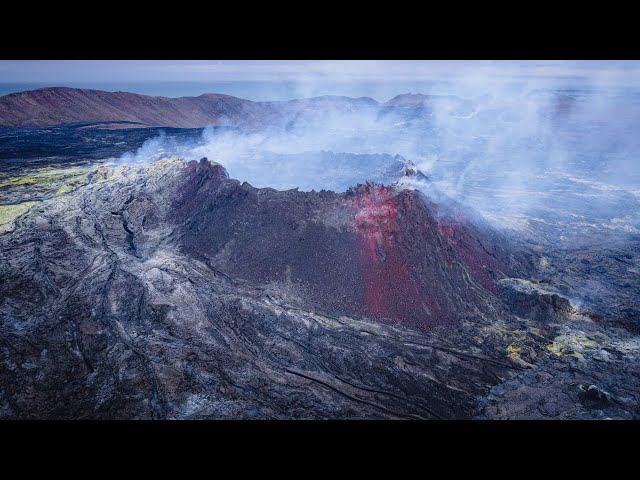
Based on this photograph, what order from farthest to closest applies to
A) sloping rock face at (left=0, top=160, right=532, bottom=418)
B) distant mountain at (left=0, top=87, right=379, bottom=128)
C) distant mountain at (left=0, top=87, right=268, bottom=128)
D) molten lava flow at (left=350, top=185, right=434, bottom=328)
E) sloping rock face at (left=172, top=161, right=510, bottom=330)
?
distant mountain at (left=0, top=87, right=379, bottom=128) → distant mountain at (left=0, top=87, right=268, bottom=128) → sloping rock face at (left=172, top=161, right=510, bottom=330) → molten lava flow at (left=350, top=185, right=434, bottom=328) → sloping rock face at (left=0, top=160, right=532, bottom=418)

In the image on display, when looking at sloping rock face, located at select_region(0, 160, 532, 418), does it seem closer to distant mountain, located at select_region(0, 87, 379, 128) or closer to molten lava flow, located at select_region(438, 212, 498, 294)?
molten lava flow, located at select_region(438, 212, 498, 294)

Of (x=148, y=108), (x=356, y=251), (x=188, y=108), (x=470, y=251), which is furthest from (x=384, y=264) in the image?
(x=188, y=108)

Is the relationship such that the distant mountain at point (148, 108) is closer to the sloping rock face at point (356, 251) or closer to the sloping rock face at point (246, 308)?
the sloping rock face at point (246, 308)

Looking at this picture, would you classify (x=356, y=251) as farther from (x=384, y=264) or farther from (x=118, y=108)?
(x=118, y=108)

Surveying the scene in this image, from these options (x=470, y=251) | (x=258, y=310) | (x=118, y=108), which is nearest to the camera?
(x=258, y=310)

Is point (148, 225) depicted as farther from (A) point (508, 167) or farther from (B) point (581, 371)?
(A) point (508, 167)

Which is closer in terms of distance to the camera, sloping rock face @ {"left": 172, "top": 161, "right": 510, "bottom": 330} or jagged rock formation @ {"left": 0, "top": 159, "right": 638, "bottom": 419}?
jagged rock formation @ {"left": 0, "top": 159, "right": 638, "bottom": 419}

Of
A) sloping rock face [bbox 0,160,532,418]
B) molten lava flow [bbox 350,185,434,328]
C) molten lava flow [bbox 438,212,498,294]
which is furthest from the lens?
molten lava flow [bbox 438,212,498,294]

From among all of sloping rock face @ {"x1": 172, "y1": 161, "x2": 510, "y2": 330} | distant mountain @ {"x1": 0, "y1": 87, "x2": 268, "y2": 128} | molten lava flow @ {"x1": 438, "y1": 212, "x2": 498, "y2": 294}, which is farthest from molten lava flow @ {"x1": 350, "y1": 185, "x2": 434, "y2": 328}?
distant mountain @ {"x1": 0, "y1": 87, "x2": 268, "y2": 128}
